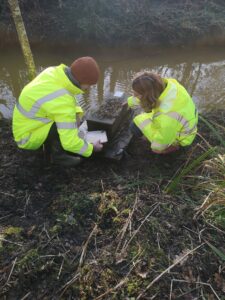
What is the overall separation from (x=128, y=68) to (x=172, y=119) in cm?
378

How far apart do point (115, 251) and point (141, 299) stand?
41 centimetres

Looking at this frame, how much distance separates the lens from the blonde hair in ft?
9.84

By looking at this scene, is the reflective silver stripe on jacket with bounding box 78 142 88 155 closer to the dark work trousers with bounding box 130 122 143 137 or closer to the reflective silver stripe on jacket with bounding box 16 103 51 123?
the reflective silver stripe on jacket with bounding box 16 103 51 123

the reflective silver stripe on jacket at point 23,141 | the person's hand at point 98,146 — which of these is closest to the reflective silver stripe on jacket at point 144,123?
the person's hand at point 98,146

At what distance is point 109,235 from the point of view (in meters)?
2.49

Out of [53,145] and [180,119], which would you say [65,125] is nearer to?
[53,145]

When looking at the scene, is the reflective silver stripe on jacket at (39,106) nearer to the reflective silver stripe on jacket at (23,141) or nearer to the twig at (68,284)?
the reflective silver stripe on jacket at (23,141)

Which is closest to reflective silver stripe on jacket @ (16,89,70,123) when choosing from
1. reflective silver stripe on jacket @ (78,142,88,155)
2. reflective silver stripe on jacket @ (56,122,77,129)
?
reflective silver stripe on jacket @ (56,122,77,129)

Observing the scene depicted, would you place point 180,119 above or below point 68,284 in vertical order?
above

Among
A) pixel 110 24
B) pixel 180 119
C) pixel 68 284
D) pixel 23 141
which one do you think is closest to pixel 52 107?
pixel 23 141

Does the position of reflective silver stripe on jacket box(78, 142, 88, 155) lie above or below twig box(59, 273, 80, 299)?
above

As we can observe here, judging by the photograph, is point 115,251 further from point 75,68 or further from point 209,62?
point 209,62

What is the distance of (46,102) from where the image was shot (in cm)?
289

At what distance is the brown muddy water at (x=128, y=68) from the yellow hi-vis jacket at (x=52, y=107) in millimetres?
2189
